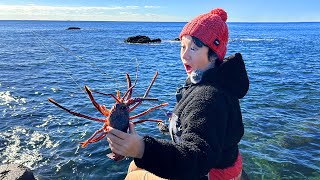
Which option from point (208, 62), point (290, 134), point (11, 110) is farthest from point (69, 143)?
point (208, 62)

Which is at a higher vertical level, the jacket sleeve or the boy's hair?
the boy's hair

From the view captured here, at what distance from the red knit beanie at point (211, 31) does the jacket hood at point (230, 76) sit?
17 cm

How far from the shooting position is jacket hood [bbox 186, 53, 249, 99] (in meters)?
3.70

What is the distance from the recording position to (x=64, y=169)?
9.96 metres

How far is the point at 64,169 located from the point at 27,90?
37.9ft

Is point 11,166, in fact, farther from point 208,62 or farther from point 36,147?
point 208,62

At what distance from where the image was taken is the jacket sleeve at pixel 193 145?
289 centimetres

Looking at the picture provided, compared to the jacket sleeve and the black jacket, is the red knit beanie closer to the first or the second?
the black jacket

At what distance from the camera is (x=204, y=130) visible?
3074mm

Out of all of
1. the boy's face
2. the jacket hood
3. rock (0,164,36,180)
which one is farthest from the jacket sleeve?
rock (0,164,36,180)

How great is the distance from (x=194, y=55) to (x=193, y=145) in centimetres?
120

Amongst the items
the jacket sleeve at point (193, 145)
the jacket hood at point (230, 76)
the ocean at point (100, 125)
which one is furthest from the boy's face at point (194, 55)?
the ocean at point (100, 125)

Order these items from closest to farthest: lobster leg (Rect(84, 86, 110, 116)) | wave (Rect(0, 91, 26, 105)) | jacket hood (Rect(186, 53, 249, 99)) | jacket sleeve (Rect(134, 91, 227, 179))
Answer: jacket sleeve (Rect(134, 91, 227, 179)) → lobster leg (Rect(84, 86, 110, 116)) → jacket hood (Rect(186, 53, 249, 99)) → wave (Rect(0, 91, 26, 105))

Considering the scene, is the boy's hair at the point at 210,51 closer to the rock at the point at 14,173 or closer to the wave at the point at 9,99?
the rock at the point at 14,173
